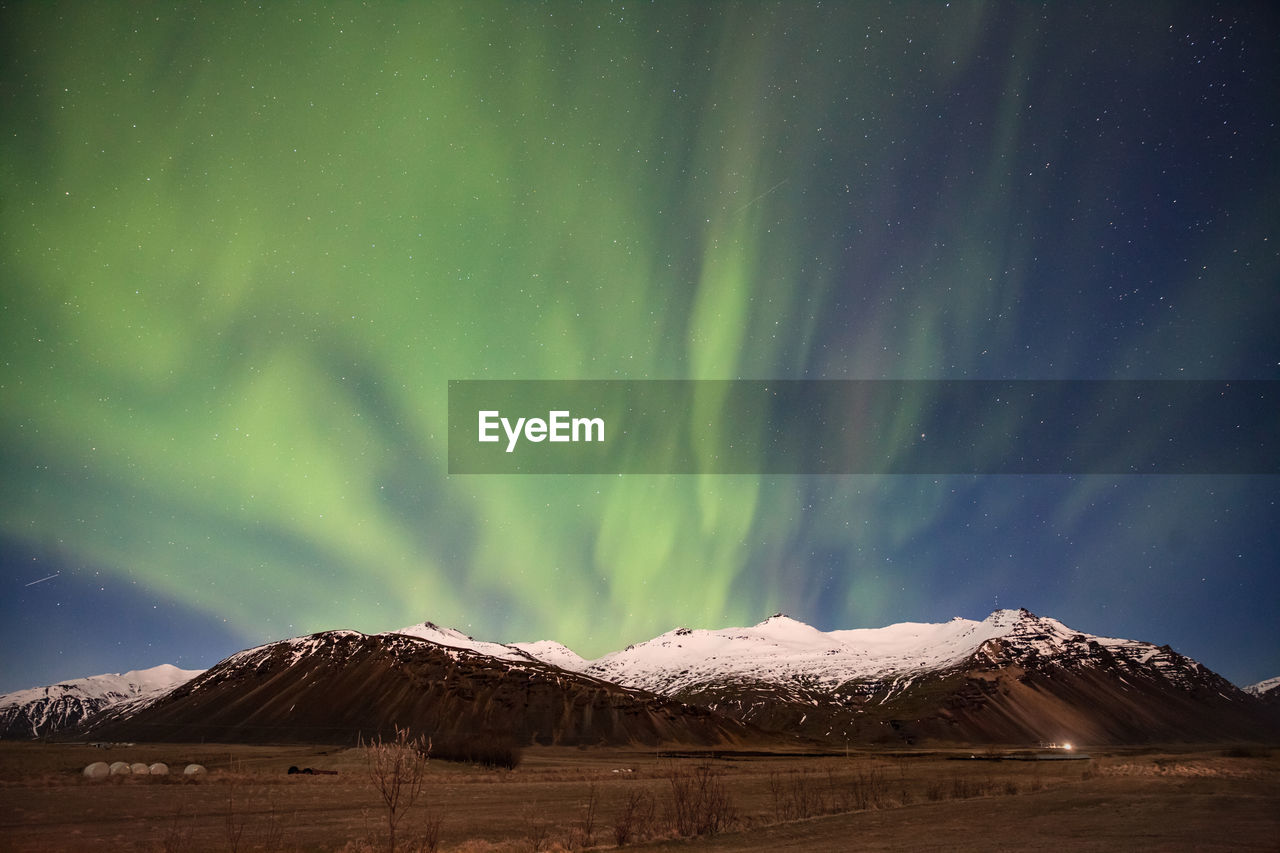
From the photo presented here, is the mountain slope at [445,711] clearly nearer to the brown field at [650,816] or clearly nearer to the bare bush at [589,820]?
the brown field at [650,816]

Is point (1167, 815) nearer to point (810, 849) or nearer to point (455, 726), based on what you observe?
point (810, 849)

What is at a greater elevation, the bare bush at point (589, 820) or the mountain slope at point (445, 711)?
the mountain slope at point (445, 711)

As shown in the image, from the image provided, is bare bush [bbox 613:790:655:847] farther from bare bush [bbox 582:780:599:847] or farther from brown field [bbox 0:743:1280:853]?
bare bush [bbox 582:780:599:847]

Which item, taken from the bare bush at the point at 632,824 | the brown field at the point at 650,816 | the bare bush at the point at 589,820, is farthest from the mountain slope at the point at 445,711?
the bare bush at the point at 632,824

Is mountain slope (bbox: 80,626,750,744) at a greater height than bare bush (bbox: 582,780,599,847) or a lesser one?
greater

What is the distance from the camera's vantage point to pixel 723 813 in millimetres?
28828

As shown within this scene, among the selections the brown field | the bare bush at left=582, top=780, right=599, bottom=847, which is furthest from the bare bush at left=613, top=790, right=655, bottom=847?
the bare bush at left=582, top=780, right=599, bottom=847

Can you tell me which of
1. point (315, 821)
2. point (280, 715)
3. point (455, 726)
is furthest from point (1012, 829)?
point (280, 715)

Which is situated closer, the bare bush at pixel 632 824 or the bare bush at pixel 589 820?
the bare bush at pixel 632 824

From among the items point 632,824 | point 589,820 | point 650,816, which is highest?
point 589,820

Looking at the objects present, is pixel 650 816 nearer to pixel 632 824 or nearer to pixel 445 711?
pixel 632 824

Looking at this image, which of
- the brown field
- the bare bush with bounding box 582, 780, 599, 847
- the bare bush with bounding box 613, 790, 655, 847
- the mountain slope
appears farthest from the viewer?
the mountain slope

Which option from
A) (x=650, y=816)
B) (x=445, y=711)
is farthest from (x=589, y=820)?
(x=445, y=711)

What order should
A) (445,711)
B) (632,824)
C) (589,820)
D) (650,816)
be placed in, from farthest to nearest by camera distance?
(445,711), (650,816), (632,824), (589,820)
